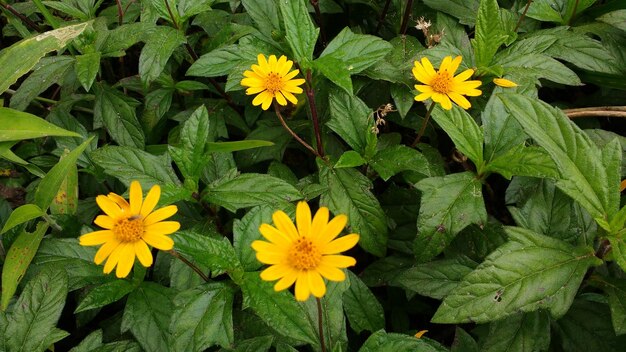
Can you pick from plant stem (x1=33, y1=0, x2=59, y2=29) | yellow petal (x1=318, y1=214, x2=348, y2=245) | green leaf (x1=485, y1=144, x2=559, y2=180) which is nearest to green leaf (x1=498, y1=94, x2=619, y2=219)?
green leaf (x1=485, y1=144, x2=559, y2=180)

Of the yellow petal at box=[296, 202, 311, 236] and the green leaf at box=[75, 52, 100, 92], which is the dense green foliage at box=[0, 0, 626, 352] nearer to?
the green leaf at box=[75, 52, 100, 92]

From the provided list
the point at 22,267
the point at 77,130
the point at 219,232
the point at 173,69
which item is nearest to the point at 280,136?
the point at 219,232

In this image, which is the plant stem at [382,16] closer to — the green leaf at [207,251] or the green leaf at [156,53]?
the green leaf at [156,53]

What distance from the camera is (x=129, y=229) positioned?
1162mm

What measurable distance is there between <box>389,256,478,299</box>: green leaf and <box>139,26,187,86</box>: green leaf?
40.8 inches

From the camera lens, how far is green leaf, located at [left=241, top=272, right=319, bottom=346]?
3.85 ft

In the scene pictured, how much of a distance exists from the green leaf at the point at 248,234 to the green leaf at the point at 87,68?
738 millimetres

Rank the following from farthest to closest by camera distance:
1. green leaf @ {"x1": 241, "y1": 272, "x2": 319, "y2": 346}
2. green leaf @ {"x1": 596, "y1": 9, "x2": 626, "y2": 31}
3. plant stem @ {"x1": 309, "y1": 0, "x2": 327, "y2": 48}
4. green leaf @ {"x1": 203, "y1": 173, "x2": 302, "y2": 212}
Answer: plant stem @ {"x1": 309, "y1": 0, "x2": 327, "y2": 48} < green leaf @ {"x1": 596, "y1": 9, "x2": 626, "y2": 31} < green leaf @ {"x1": 203, "y1": 173, "x2": 302, "y2": 212} < green leaf @ {"x1": 241, "y1": 272, "x2": 319, "y2": 346}

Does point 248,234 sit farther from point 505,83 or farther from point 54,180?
point 505,83

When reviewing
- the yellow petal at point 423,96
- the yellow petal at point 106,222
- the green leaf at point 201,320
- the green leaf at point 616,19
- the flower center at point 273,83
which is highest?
the flower center at point 273,83

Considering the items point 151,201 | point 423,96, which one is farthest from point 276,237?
point 423,96

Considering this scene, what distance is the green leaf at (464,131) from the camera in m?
1.49

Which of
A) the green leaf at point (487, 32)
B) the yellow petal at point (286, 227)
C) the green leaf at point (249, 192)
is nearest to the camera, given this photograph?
the yellow petal at point (286, 227)

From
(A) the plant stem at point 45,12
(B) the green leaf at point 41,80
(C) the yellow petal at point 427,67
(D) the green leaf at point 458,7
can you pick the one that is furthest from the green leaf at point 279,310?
(A) the plant stem at point 45,12
